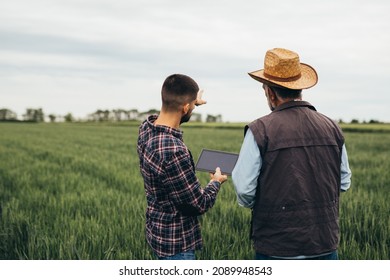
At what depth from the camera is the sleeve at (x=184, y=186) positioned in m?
2.26

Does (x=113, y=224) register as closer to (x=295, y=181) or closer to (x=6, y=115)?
(x=295, y=181)

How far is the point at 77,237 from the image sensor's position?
420cm

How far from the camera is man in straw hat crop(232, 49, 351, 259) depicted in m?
2.18

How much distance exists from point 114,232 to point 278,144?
8.41 ft

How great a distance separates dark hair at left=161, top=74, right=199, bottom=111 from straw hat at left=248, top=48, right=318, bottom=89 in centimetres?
38

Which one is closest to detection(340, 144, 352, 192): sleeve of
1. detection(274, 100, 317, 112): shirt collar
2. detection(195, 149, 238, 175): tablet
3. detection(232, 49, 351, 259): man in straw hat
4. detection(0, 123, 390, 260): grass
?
detection(232, 49, 351, 259): man in straw hat

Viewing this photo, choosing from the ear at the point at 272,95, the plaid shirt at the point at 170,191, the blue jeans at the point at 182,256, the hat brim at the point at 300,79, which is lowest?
the blue jeans at the point at 182,256

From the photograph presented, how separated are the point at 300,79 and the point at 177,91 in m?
0.70

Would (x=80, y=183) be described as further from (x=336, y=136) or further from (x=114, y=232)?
(x=336, y=136)

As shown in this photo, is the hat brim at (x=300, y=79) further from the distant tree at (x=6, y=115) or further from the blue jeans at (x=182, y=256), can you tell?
the distant tree at (x=6, y=115)

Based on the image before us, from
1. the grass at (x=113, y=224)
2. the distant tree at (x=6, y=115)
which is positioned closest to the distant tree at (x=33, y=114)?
the distant tree at (x=6, y=115)

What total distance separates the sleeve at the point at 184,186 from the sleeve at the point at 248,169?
8.8 inches
